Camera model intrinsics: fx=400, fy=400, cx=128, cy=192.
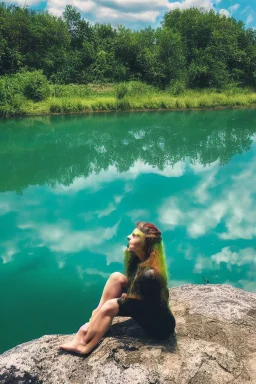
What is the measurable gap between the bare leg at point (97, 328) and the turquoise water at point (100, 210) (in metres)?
1.37

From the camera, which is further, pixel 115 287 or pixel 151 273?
pixel 115 287

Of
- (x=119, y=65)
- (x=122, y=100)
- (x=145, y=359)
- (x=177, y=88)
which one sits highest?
(x=119, y=65)

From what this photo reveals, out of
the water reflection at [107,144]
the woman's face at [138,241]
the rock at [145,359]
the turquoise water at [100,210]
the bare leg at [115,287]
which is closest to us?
the rock at [145,359]

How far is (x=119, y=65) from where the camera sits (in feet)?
84.8

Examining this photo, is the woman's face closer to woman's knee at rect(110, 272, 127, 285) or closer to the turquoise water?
woman's knee at rect(110, 272, 127, 285)

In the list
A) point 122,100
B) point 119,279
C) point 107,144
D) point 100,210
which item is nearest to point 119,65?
point 122,100

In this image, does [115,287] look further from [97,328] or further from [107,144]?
[107,144]

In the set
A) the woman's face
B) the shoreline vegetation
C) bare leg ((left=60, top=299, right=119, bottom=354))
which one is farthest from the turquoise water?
the shoreline vegetation

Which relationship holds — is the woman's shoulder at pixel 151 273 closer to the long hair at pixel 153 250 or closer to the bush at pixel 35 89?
the long hair at pixel 153 250

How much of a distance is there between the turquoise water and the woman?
56.6 inches

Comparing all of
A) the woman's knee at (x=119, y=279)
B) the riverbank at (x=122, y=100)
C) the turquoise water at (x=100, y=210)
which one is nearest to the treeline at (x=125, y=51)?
the riverbank at (x=122, y=100)

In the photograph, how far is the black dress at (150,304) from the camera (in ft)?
8.86

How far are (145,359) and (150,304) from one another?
0.37m

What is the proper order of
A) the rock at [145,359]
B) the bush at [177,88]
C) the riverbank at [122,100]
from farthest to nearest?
the bush at [177,88] < the riverbank at [122,100] < the rock at [145,359]
